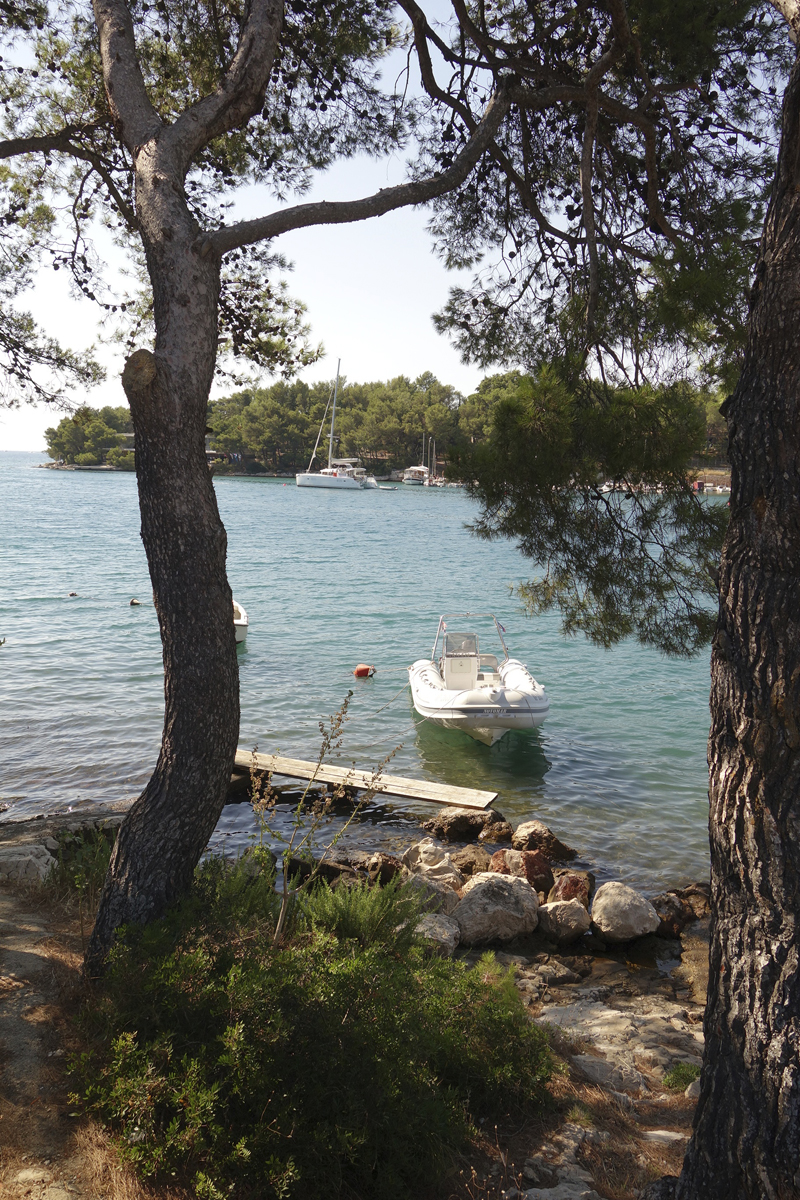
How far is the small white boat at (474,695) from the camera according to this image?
10.9 metres

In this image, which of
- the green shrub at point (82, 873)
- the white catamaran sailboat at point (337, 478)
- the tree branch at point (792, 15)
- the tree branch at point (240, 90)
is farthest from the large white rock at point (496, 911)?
the white catamaran sailboat at point (337, 478)

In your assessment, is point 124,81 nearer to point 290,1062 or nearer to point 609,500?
point 609,500

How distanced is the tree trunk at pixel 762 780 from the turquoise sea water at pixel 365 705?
533cm

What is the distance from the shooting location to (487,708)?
35.7 feet

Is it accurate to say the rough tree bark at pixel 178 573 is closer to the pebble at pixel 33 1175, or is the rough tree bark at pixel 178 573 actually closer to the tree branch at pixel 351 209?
the tree branch at pixel 351 209

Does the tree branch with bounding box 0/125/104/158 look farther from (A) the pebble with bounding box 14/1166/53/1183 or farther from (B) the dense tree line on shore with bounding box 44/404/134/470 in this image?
(B) the dense tree line on shore with bounding box 44/404/134/470

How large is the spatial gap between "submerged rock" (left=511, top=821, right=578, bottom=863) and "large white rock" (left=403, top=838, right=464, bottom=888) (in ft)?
3.11

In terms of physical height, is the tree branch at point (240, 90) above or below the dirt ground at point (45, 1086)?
above

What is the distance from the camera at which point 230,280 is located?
6.36 meters

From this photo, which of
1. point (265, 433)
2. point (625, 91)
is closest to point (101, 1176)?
point (625, 91)

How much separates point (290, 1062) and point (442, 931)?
294cm

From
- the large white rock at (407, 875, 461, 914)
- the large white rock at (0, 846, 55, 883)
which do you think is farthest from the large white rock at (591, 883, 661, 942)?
the large white rock at (0, 846, 55, 883)

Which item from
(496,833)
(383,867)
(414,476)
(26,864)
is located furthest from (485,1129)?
(414,476)

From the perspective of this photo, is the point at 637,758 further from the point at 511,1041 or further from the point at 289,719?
the point at 511,1041
